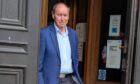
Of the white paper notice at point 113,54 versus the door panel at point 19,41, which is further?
the white paper notice at point 113,54

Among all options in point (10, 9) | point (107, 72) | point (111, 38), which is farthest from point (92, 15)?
point (10, 9)

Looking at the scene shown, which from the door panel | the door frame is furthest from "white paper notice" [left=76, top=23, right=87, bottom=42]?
the door panel

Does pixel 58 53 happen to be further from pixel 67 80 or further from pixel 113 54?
pixel 113 54

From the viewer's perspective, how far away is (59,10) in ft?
15.4

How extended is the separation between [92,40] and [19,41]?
82.6 inches

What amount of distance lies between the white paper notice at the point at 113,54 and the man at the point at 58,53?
1.53m

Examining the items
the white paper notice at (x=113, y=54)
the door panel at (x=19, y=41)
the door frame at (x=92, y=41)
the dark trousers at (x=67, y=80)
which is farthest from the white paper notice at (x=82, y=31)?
the door panel at (x=19, y=41)

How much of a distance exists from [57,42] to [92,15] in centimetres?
179

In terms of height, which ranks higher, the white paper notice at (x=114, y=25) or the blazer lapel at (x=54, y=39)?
the white paper notice at (x=114, y=25)

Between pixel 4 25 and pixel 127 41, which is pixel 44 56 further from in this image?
pixel 127 41

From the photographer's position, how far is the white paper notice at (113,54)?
20.5 ft

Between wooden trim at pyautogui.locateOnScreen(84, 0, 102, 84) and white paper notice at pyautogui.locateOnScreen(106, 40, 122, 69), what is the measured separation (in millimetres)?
182

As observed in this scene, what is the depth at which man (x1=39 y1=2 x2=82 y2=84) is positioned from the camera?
181 inches

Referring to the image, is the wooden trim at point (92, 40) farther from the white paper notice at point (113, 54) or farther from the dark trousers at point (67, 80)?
the dark trousers at point (67, 80)
